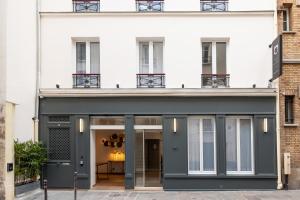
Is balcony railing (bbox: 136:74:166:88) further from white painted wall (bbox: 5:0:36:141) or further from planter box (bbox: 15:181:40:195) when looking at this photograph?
planter box (bbox: 15:181:40:195)

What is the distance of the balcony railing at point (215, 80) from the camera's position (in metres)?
15.1

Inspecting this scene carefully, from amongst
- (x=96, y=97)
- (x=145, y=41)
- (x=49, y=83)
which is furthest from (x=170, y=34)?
(x=49, y=83)

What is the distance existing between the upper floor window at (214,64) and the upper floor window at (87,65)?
167 inches

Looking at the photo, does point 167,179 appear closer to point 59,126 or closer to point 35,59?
point 59,126

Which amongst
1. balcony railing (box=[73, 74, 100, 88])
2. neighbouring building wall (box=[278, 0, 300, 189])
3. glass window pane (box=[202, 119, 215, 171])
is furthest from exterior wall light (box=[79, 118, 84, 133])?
neighbouring building wall (box=[278, 0, 300, 189])

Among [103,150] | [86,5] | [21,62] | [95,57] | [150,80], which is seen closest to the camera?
[21,62]

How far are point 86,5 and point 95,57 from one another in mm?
2079

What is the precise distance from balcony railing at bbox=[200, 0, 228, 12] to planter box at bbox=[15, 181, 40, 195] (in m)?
9.26

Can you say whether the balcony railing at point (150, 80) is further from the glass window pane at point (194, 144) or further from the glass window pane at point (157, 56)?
the glass window pane at point (194, 144)

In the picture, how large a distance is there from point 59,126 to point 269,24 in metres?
9.06

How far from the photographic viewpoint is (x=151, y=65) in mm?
15391

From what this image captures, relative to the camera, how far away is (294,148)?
1477cm

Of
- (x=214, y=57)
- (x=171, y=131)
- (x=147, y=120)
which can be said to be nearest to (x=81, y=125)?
(x=147, y=120)

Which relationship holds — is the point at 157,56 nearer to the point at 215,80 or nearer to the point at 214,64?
the point at 214,64
